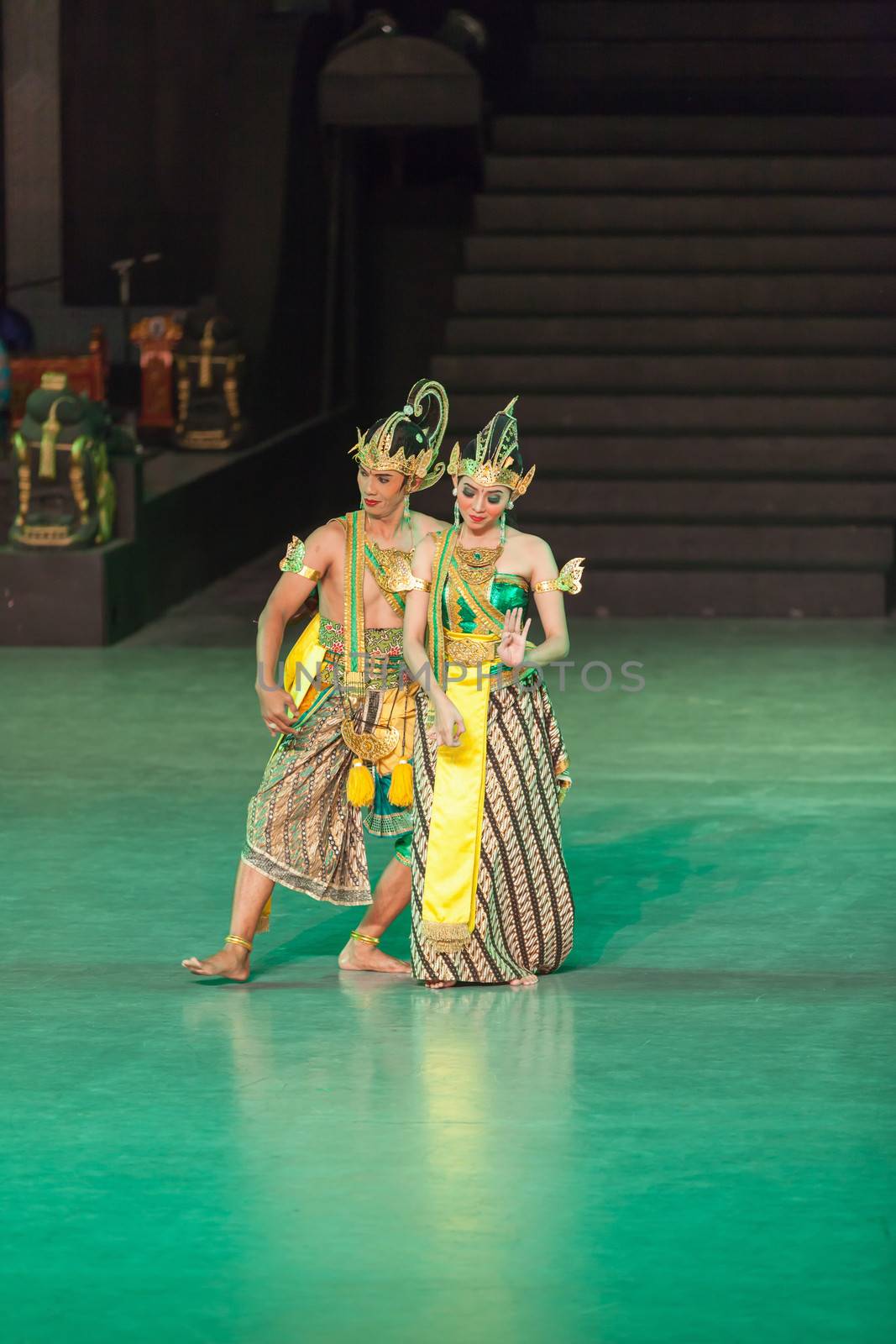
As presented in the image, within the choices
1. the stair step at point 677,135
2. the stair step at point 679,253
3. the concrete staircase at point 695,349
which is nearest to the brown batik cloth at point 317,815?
the concrete staircase at point 695,349

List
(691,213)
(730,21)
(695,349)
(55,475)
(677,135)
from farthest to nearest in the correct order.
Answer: (730,21)
(677,135)
(691,213)
(695,349)
(55,475)

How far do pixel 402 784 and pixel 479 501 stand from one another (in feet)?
2.23

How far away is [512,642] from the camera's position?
215 inches

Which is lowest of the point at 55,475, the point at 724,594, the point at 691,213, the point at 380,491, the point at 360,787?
the point at 724,594

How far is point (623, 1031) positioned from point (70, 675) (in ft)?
17.1

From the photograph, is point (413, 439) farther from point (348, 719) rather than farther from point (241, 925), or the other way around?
point (241, 925)

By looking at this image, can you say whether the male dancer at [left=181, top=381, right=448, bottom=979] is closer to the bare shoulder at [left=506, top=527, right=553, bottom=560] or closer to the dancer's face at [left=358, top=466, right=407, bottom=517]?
the dancer's face at [left=358, top=466, right=407, bottom=517]

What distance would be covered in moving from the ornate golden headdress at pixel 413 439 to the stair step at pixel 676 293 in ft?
26.3

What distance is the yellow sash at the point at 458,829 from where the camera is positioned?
552cm

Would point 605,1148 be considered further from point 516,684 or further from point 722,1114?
point 516,684

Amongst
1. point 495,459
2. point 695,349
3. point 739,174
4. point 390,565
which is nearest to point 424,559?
point 390,565

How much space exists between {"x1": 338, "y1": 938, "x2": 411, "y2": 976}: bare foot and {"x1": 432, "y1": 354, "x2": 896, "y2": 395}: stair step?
25.3 feet

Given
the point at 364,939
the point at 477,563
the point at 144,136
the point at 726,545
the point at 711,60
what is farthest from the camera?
the point at 711,60

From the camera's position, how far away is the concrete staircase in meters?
12.1
